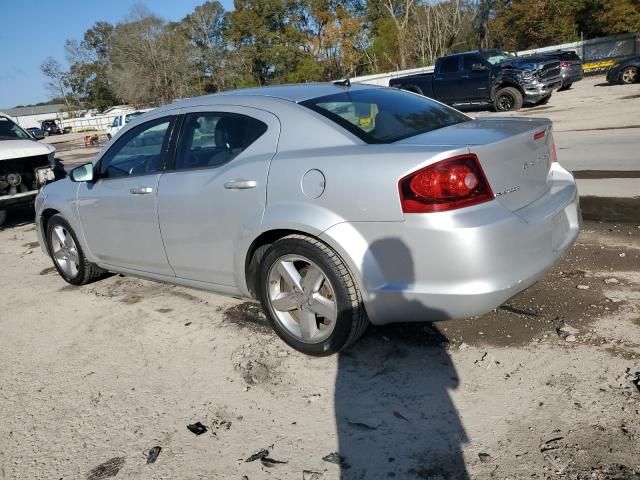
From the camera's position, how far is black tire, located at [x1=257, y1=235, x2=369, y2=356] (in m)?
3.19

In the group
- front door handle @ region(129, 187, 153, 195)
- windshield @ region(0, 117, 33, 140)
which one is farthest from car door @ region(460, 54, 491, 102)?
front door handle @ region(129, 187, 153, 195)

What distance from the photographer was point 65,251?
5.53 metres

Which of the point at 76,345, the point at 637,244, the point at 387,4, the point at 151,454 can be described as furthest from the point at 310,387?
the point at 387,4

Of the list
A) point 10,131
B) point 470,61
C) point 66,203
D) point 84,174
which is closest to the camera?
point 84,174

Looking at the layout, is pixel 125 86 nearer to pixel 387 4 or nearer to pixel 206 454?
pixel 387 4

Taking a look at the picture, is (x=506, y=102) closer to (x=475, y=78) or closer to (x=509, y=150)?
(x=475, y=78)

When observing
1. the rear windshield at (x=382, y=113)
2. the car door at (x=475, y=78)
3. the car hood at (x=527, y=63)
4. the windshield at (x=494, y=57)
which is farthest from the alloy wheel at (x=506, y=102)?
the rear windshield at (x=382, y=113)

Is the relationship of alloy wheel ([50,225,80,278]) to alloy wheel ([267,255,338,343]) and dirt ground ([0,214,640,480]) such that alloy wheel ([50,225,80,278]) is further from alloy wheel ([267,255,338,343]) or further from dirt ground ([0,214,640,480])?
alloy wheel ([267,255,338,343])

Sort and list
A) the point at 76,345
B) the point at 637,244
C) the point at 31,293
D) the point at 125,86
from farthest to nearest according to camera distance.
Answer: the point at 125,86 → the point at 31,293 → the point at 637,244 → the point at 76,345

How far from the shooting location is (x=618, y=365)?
3.04 metres

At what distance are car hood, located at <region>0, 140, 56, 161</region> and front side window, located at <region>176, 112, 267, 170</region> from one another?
20.3 ft

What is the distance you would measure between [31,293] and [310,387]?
3626mm

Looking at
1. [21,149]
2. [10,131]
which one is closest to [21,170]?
[21,149]

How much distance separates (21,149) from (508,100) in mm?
14447
